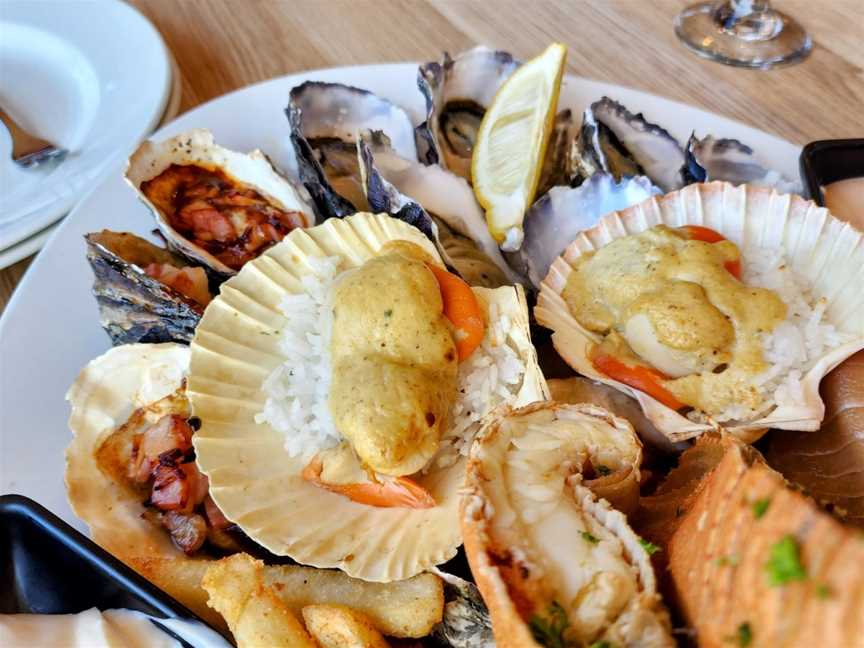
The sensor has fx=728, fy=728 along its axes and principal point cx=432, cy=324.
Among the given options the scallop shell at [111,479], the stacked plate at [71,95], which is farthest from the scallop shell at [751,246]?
the stacked plate at [71,95]

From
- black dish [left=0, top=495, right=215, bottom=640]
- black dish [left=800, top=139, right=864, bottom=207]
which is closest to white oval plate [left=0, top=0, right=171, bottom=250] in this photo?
black dish [left=0, top=495, right=215, bottom=640]

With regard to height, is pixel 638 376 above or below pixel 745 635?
below

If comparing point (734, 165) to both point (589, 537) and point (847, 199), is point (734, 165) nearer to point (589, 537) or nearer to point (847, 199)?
point (847, 199)

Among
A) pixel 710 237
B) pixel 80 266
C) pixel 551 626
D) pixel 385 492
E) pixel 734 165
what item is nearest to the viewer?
pixel 551 626

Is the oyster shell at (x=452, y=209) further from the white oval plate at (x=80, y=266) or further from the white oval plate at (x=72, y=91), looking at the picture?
the white oval plate at (x=72, y=91)

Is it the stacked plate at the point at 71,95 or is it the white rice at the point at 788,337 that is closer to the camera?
the white rice at the point at 788,337

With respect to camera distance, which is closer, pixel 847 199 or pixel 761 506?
pixel 761 506

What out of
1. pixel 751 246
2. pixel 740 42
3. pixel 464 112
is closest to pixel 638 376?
pixel 751 246

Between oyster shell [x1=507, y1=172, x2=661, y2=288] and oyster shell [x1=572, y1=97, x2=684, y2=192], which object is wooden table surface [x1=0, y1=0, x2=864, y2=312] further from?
oyster shell [x1=507, y1=172, x2=661, y2=288]
